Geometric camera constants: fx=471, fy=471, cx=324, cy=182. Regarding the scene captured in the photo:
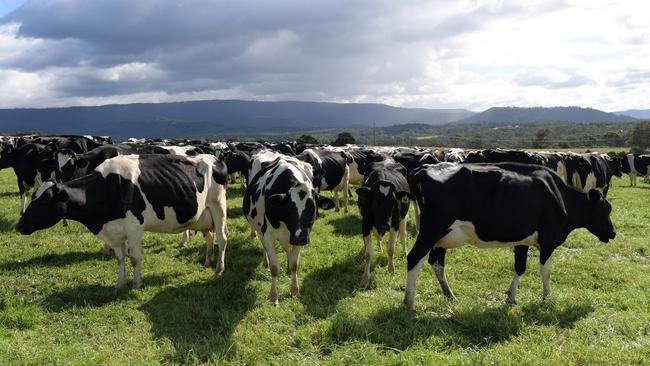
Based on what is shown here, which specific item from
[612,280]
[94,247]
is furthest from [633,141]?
[94,247]

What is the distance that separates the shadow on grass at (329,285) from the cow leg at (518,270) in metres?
2.83

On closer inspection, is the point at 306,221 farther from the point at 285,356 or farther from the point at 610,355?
the point at 610,355

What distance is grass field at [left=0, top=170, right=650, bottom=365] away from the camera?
623 centimetres

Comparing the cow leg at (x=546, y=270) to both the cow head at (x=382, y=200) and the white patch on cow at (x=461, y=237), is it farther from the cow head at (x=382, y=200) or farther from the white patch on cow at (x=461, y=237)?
the cow head at (x=382, y=200)

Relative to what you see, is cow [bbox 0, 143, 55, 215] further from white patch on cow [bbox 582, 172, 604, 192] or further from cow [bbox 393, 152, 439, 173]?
white patch on cow [bbox 582, 172, 604, 192]

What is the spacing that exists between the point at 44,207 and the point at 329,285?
5543 mm

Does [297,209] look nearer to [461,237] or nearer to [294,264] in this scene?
[294,264]

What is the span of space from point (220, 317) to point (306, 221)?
2.10 metres

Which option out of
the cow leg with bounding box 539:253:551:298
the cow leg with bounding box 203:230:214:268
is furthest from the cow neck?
the cow leg with bounding box 203:230:214:268

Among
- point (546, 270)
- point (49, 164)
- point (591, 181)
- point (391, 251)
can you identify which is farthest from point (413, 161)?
point (49, 164)

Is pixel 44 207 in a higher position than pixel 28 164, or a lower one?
lower

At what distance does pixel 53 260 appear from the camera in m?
10.6

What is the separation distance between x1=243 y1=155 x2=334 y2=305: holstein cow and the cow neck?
4.46 meters

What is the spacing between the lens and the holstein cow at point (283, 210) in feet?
26.5
